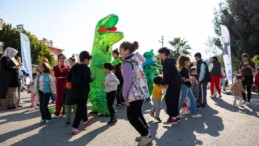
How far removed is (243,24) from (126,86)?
2098 centimetres

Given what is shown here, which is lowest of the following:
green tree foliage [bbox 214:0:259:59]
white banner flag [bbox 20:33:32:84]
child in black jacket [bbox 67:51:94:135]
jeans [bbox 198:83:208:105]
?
jeans [bbox 198:83:208:105]

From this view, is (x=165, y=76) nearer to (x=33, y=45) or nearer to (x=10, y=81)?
(x=10, y=81)

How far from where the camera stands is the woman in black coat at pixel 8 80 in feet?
29.1

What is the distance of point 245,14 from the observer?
2281 centimetres

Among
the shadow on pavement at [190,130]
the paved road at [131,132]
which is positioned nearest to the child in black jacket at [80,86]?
the paved road at [131,132]

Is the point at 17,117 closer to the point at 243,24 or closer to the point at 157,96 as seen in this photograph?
the point at 157,96

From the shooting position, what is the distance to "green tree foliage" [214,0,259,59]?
70.8 feet

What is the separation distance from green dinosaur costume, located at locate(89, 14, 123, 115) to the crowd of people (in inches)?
15.9

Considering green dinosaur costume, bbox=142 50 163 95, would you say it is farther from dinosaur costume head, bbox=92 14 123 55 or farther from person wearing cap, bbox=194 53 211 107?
dinosaur costume head, bbox=92 14 123 55

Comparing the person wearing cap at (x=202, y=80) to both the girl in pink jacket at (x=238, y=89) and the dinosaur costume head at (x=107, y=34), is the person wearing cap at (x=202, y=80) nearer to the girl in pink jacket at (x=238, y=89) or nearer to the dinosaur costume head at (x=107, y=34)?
the girl in pink jacket at (x=238, y=89)

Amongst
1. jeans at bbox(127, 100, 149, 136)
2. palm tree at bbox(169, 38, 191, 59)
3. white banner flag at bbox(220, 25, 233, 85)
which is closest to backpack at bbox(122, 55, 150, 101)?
jeans at bbox(127, 100, 149, 136)

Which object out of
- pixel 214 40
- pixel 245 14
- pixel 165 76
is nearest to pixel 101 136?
pixel 165 76

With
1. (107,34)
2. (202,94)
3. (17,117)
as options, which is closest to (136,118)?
(107,34)

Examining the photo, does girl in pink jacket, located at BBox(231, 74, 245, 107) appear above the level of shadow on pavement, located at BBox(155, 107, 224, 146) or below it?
above
